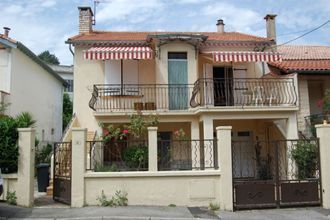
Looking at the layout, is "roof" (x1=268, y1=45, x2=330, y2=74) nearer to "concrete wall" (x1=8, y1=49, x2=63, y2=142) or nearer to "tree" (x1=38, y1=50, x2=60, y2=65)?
"concrete wall" (x1=8, y1=49, x2=63, y2=142)

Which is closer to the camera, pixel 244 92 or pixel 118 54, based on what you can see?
pixel 118 54

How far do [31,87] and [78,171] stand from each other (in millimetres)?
14312

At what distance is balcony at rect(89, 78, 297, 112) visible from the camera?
1858cm

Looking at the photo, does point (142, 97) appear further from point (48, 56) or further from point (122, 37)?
point (48, 56)

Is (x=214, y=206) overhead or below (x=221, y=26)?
below

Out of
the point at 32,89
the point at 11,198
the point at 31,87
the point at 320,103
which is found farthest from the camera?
the point at 32,89

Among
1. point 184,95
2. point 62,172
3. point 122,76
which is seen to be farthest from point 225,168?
point 122,76

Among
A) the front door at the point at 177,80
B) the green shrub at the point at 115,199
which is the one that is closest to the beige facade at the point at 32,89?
the front door at the point at 177,80

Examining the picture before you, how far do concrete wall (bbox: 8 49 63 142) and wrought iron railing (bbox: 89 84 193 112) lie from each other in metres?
6.03

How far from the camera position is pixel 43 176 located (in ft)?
51.9

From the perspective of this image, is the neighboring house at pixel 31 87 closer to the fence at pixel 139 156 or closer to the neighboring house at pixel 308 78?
the fence at pixel 139 156

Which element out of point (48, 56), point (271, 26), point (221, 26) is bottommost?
point (271, 26)

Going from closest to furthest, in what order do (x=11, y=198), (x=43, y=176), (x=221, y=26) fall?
(x=11, y=198) < (x=43, y=176) < (x=221, y=26)

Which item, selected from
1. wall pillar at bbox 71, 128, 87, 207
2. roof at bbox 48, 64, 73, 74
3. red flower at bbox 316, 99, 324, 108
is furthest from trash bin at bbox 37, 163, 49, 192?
roof at bbox 48, 64, 73, 74
